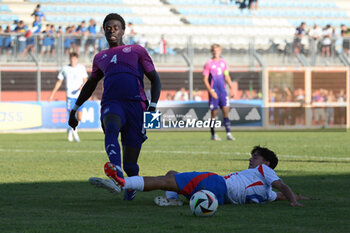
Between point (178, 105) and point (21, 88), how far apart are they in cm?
601

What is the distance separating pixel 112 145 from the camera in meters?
7.00

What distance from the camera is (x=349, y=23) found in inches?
1665

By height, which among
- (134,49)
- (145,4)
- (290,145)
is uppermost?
(145,4)

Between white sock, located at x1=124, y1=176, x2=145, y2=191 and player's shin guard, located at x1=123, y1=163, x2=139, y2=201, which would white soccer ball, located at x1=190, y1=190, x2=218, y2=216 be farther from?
player's shin guard, located at x1=123, y1=163, x2=139, y2=201

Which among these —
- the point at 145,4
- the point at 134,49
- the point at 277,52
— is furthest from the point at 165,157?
the point at 145,4

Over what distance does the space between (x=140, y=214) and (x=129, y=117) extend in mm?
1376

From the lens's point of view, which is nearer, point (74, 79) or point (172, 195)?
point (172, 195)

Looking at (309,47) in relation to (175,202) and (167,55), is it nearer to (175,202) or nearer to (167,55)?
(167,55)

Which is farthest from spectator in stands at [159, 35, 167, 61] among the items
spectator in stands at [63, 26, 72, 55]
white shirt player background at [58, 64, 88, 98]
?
white shirt player background at [58, 64, 88, 98]

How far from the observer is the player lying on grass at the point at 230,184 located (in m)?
6.62

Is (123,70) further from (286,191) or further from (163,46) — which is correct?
(163,46)

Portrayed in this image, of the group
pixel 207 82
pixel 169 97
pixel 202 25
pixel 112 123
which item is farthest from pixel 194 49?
pixel 112 123

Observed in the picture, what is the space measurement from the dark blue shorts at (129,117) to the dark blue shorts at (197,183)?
3.12 ft

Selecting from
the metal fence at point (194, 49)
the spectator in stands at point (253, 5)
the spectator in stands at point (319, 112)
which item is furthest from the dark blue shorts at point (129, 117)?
the spectator in stands at point (253, 5)
